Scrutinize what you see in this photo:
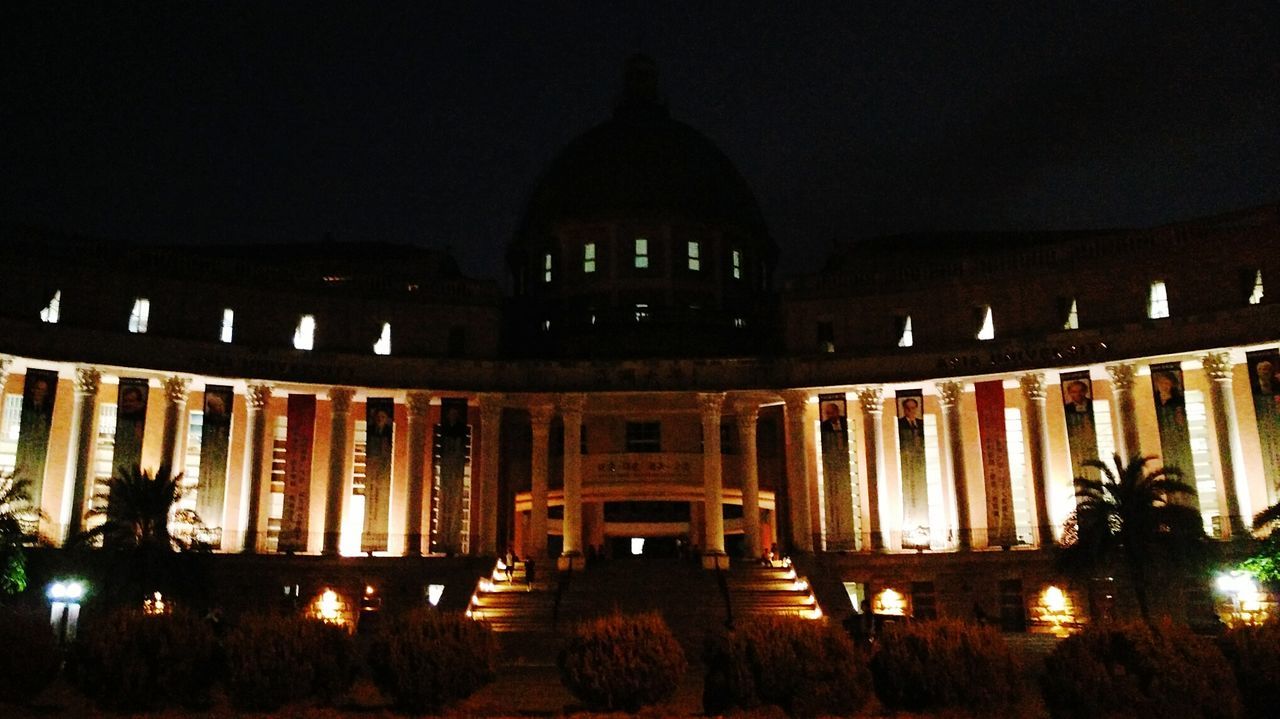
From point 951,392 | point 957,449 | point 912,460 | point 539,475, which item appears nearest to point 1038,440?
point 957,449

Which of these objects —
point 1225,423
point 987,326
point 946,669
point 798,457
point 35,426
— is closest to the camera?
point 946,669

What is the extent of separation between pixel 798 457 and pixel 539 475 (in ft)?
41.0

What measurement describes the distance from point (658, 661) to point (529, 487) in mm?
36491

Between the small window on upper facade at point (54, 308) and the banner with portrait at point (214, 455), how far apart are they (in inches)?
291

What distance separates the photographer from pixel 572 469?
183ft

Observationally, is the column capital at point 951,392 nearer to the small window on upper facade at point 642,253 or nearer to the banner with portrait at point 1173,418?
the banner with portrait at point 1173,418

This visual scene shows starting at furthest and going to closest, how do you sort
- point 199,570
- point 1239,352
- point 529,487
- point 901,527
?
point 529,487, point 901,527, point 1239,352, point 199,570

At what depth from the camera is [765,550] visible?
60.9 metres

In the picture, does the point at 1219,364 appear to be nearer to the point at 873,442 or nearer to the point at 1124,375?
the point at 1124,375

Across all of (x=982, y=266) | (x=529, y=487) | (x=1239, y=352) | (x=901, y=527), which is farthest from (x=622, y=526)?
(x=1239, y=352)

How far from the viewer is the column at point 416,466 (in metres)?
53.9

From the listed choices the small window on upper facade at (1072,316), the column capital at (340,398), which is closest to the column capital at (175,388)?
the column capital at (340,398)

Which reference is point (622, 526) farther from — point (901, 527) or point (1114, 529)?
point (1114, 529)

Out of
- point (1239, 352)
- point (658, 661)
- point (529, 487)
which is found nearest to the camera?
point (658, 661)
